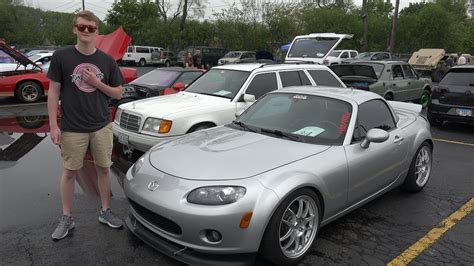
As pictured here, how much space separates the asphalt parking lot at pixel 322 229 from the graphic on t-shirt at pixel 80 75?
137 cm

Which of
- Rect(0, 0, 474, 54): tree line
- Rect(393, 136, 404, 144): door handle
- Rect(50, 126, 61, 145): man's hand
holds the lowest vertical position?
Rect(393, 136, 404, 144): door handle

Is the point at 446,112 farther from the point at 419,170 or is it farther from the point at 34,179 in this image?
the point at 34,179

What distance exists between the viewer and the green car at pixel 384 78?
10234mm

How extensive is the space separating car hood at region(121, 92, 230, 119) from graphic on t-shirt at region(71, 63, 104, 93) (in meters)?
2.17

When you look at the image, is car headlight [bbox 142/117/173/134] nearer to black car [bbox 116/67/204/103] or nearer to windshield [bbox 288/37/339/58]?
black car [bbox 116/67/204/103]

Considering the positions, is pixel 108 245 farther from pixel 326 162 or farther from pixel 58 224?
pixel 326 162

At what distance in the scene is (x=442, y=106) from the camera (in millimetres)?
9242

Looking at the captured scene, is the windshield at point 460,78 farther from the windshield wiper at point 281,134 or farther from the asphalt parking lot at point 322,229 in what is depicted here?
the windshield wiper at point 281,134

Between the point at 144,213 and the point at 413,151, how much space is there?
3245mm

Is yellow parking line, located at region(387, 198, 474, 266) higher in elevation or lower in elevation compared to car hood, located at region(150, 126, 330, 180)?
lower

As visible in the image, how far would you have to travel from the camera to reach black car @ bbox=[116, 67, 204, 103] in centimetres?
880

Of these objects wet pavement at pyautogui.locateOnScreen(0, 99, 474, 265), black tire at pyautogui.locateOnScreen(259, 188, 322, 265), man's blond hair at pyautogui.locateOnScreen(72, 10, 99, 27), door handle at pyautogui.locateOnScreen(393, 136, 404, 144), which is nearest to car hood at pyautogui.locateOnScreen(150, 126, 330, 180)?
black tire at pyautogui.locateOnScreen(259, 188, 322, 265)

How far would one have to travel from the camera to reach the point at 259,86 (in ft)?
22.3

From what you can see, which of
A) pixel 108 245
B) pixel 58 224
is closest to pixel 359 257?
pixel 108 245
